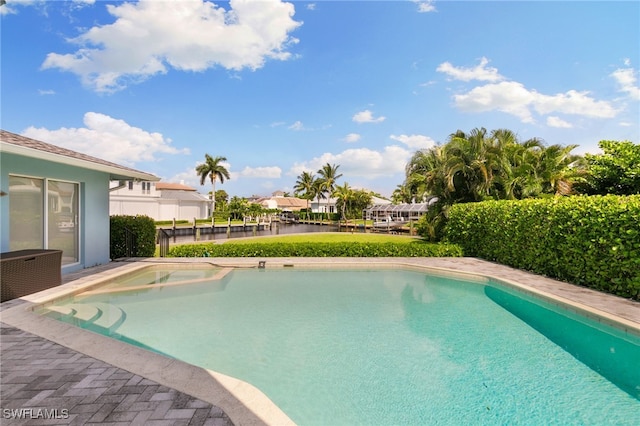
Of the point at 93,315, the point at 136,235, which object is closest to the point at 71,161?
the point at 93,315

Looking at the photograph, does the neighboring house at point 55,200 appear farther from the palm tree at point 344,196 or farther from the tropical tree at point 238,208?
the palm tree at point 344,196

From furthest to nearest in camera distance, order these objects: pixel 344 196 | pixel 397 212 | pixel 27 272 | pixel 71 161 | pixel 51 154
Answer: pixel 344 196 < pixel 397 212 < pixel 71 161 < pixel 51 154 < pixel 27 272

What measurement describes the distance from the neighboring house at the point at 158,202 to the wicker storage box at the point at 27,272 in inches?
1089

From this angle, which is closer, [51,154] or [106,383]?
[106,383]

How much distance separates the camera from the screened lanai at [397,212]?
40759 mm

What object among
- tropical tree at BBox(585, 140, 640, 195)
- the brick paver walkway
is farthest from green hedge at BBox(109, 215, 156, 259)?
tropical tree at BBox(585, 140, 640, 195)

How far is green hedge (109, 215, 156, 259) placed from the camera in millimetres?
12445

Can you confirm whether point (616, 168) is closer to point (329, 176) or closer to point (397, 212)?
point (397, 212)

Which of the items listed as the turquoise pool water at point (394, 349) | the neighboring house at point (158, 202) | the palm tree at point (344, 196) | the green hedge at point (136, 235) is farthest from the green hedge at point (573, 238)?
the palm tree at point (344, 196)

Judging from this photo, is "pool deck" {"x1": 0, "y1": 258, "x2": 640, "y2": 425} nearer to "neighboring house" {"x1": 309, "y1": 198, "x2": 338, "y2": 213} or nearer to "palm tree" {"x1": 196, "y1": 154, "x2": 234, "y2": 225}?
"palm tree" {"x1": 196, "y1": 154, "x2": 234, "y2": 225}

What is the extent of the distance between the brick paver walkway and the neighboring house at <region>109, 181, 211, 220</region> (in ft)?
106

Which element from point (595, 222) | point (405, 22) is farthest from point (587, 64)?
point (595, 222)

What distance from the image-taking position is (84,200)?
9922 millimetres

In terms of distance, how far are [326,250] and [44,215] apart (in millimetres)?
9069
